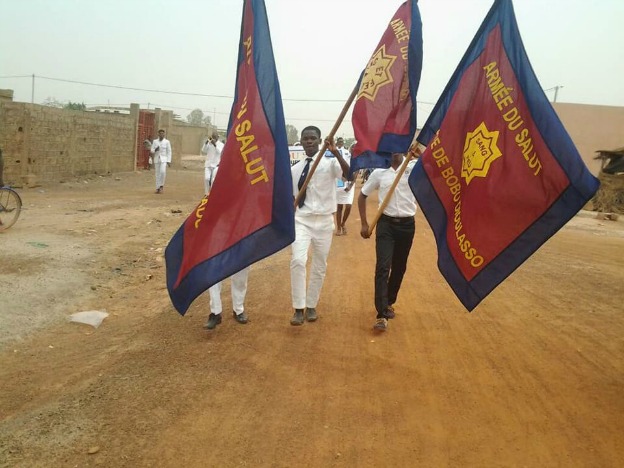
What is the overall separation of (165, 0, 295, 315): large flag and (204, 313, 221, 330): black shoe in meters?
1.13

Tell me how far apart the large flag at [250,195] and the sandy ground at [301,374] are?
0.87 meters

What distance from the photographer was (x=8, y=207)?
29.0 ft

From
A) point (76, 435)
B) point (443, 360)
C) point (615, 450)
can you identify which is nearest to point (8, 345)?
point (76, 435)

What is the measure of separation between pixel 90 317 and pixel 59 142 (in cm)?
1244

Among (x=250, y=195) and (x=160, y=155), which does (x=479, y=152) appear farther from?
(x=160, y=155)

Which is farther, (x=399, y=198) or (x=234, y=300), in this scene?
(x=399, y=198)

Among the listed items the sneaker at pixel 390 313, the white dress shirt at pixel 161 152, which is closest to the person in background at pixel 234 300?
the sneaker at pixel 390 313

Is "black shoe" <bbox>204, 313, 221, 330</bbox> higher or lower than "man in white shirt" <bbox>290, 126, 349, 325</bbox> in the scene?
lower

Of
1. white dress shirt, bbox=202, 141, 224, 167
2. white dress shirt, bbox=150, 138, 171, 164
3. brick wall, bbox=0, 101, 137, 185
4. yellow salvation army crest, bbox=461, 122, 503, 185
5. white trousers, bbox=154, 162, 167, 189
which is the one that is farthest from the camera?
white trousers, bbox=154, 162, 167, 189

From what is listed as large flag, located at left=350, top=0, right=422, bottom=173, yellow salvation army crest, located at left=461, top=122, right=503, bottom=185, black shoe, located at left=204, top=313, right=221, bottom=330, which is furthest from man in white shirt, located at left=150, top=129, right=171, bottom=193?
yellow salvation army crest, located at left=461, top=122, right=503, bottom=185

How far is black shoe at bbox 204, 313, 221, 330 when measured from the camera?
5082mm

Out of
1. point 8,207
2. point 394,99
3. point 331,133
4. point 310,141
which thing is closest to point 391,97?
point 394,99

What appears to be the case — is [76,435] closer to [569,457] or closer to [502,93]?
[569,457]

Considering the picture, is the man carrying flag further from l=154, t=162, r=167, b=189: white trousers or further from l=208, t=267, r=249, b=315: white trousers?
l=154, t=162, r=167, b=189: white trousers
